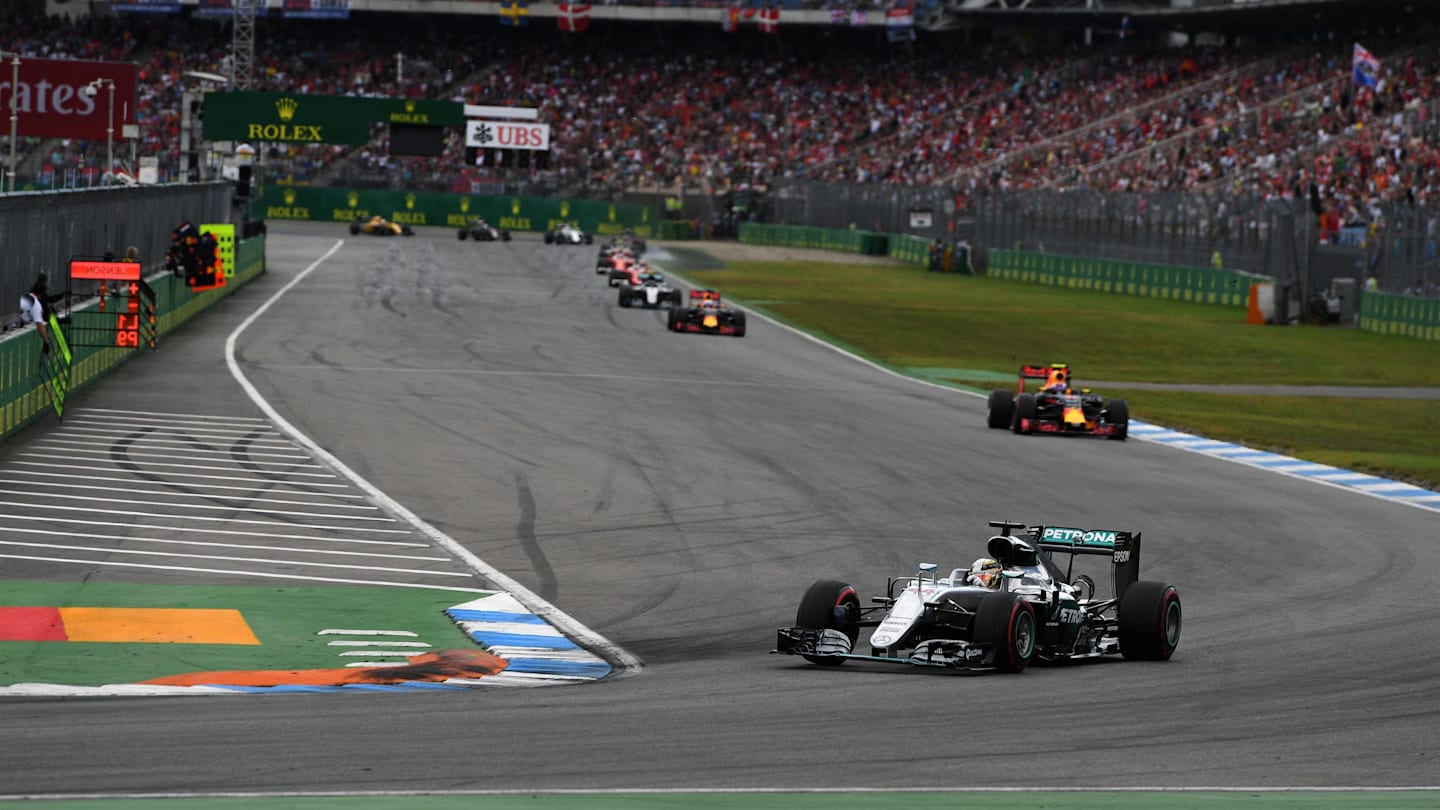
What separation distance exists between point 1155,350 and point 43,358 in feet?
91.2

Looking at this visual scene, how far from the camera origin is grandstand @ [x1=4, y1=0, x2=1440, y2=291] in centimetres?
6400

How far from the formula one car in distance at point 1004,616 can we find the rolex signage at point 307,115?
48.8 meters

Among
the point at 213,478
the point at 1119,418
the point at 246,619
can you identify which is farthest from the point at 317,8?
the point at 246,619

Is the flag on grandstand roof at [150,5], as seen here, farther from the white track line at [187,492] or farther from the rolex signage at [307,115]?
the white track line at [187,492]

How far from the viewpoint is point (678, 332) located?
45.0m

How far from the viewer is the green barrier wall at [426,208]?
100 meters

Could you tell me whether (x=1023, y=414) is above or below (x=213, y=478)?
above

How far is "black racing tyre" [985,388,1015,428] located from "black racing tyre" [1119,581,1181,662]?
1540 cm

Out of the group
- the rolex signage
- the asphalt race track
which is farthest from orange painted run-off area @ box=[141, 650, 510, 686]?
the rolex signage

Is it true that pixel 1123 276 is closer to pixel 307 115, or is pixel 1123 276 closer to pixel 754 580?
pixel 307 115

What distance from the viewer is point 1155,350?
45.7m

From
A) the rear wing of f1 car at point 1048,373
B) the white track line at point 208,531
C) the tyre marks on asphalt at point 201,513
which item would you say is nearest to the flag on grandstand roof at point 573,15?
the rear wing of f1 car at point 1048,373

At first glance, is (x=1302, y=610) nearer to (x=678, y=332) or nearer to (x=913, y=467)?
(x=913, y=467)

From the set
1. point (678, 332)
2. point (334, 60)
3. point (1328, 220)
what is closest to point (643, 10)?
point (334, 60)
